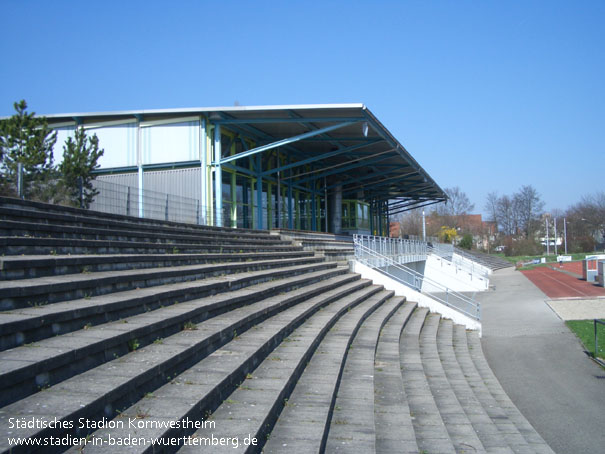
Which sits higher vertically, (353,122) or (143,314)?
(353,122)

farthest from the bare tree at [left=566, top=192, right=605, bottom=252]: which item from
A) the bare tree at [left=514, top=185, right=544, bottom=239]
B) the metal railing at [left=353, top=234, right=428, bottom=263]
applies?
the metal railing at [left=353, top=234, right=428, bottom=263]

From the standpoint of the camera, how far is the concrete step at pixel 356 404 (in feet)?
14.7

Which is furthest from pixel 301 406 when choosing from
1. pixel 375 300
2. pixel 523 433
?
pixel 375 300

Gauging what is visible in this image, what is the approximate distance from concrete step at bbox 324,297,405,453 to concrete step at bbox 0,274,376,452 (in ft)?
2.77

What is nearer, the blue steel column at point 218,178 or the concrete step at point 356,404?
the concrete step at point 356,404

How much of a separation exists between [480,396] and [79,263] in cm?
665

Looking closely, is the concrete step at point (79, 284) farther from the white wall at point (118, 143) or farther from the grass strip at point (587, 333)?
the white wall at point (118, 143)

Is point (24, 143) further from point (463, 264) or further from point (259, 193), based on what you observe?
point (463, 264)

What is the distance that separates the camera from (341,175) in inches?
1294

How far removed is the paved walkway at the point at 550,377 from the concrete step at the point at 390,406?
7.69ft

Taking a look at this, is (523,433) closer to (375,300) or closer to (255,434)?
(255,434)

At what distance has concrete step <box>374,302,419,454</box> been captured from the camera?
15.8ft

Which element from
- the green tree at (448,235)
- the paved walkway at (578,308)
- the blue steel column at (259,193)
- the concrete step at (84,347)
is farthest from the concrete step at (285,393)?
the green tree at (448,235)

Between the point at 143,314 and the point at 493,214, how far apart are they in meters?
86.9
